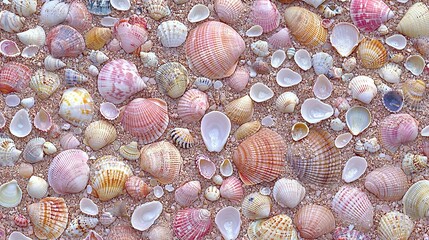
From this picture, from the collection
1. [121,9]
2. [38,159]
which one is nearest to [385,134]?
[121,9]

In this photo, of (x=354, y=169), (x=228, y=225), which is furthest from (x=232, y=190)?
(x=354, y=169)

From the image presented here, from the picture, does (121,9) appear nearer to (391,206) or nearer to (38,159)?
(38,159)

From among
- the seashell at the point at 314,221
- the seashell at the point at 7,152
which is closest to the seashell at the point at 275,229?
the seashell at the point at 314,221

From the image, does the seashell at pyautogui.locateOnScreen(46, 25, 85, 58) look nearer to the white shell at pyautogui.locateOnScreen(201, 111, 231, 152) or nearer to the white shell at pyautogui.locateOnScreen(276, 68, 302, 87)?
the white shell at pyautogui.locateOnScreen(201, 111, 231, 152)

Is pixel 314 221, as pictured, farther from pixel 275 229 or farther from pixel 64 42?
pixel 64 42

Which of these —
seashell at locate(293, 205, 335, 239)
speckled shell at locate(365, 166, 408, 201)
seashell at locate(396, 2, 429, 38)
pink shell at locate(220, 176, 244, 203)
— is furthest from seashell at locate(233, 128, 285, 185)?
seashell at locate(396, 2, 429, 38)

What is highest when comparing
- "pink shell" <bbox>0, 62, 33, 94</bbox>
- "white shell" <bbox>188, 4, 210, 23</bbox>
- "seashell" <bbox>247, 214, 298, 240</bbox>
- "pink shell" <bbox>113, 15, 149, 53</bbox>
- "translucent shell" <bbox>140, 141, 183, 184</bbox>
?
"white shell" <bbox>188, 4, 210, 23</bbox>

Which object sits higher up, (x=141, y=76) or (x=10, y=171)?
(x=141, y=76)
